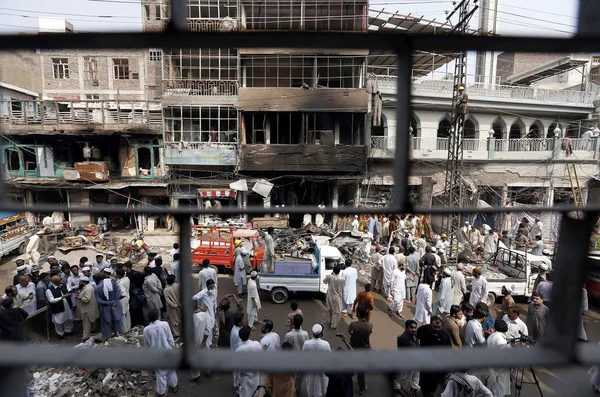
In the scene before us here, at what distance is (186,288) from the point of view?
0.75 metres

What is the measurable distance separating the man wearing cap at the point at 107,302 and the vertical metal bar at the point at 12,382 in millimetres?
4904

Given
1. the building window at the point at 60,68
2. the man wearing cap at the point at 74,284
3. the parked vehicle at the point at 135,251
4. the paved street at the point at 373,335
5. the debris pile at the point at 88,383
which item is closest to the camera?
the debris pile at the point at 88,383

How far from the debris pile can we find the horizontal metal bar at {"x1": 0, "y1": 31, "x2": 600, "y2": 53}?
14.0 ft

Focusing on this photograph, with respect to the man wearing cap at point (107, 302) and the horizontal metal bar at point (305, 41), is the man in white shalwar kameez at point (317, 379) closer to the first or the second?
the man wearing cap at point (107, 302)

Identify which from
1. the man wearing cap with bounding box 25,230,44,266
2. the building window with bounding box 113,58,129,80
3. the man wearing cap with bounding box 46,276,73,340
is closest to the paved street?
the man wearing cap with bounding box 46,276,73,340

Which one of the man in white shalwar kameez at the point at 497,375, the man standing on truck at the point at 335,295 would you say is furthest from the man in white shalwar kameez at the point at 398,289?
the man in white shalwar kameez at the point at 497,375

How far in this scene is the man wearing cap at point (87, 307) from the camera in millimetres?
5184

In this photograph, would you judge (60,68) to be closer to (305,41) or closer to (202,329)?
(202,329)

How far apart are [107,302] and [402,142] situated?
5583 millimetres

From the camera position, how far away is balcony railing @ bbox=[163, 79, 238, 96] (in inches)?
Answer: 548

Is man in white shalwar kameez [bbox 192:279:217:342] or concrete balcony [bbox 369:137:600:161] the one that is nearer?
A: man in white shalwar kameez [bbox 192:279:217:342]

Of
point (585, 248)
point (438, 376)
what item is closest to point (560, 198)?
point (438, 376)

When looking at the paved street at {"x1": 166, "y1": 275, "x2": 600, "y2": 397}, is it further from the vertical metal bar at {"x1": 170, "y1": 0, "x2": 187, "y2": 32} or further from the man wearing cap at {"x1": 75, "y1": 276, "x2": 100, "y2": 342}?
the vertical metal bar at {"x1": 170, "y1": 0, "x2": 187, "y2": 32}

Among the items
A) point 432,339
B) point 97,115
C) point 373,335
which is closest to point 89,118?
point 97,115
